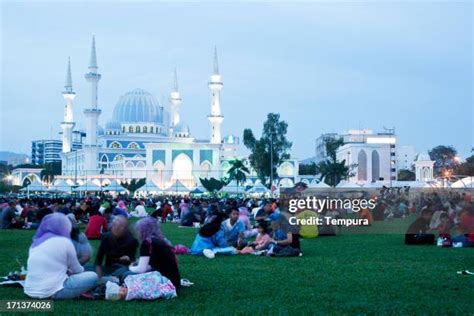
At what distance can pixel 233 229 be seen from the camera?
488 inches

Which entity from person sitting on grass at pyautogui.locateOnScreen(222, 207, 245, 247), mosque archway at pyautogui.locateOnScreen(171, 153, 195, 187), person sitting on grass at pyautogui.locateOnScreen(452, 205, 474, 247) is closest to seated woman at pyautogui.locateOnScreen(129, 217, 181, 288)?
person sitting on grass at pyautogui.locateOnScreen(222, 207, 245, 247)

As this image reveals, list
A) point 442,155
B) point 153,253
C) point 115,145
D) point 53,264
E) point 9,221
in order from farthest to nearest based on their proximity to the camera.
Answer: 1. point 442,155
2. point 115,145
3. point 9,221
4. point 153,253
5. point 53,264

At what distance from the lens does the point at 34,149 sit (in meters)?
167

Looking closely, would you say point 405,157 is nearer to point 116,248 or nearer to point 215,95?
point 215,95

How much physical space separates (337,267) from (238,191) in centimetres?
3942

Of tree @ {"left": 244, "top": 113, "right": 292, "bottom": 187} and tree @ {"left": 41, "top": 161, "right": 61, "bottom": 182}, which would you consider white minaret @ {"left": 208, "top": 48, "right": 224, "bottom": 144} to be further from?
tree @ {"left": 41, "top": 161, "right": 61, "bottom": 182}

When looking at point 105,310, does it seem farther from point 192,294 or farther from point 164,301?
point 192,294

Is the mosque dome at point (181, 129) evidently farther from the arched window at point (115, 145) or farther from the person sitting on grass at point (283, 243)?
the person sitting on grass at point (283, 243)

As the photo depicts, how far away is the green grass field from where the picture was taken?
21.3 feet

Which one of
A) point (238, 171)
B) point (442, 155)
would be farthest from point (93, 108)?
point (442, 155)

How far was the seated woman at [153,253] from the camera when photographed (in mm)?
7215

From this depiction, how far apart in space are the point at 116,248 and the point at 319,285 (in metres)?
2.29

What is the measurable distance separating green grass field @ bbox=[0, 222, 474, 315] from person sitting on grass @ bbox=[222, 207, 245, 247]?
3.30 feet

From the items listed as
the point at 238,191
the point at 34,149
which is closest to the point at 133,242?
the point at 238,191
